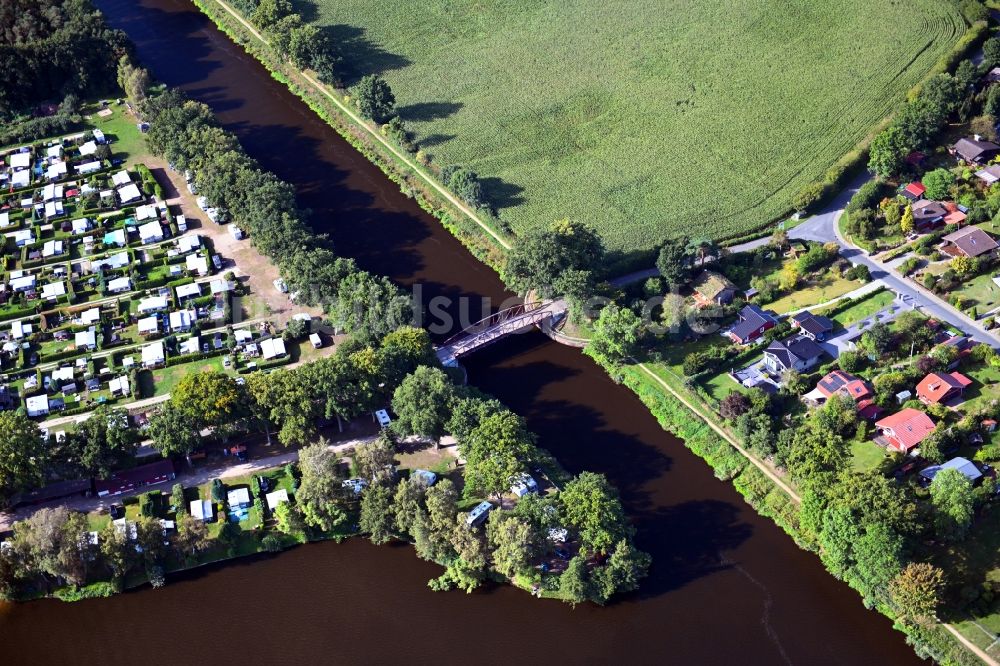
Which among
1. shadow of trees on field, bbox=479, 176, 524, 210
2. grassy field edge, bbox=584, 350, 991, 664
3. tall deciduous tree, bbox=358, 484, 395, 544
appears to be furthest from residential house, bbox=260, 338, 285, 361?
shadow of trees on field, bbox=479, 176, 524, 210

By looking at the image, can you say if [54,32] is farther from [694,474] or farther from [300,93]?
[694,474]

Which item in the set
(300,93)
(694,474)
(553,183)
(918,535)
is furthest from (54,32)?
(918,535)

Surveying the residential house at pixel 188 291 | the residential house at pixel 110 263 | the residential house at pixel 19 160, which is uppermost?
the residential house at pixel 19 160

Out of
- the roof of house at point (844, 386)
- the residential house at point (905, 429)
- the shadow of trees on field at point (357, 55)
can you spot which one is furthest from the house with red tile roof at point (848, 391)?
the shadow of trees on field at point (357, 55)

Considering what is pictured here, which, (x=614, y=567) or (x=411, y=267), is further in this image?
(x=411, y=267)

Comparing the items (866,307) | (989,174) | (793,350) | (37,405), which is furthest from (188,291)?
(989,174)

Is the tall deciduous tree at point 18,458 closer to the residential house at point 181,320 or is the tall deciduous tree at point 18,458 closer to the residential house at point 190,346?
the residential house at point 190,346

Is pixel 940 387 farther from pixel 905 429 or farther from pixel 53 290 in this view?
pixel 53 290
